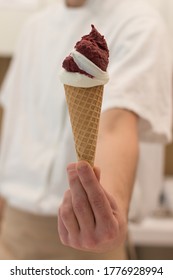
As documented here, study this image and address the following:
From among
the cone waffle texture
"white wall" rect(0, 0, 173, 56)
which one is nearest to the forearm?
the cone waffle texture

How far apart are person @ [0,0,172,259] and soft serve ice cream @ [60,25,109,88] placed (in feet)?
0.22

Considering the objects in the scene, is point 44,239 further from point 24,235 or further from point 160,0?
point 160,0

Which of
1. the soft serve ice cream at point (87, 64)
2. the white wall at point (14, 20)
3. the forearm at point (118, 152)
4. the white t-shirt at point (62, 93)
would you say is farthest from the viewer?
the white wall at point (14, 20)

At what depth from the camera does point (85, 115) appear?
0.41m

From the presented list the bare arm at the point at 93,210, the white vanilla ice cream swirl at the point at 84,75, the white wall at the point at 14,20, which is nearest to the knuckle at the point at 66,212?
the bare arm at the point at 93,210

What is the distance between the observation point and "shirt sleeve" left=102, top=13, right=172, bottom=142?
62cm

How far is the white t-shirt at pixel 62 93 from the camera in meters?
0.65

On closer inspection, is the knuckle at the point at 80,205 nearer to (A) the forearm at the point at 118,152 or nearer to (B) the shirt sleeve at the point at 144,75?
(A) the forearm at the point at 118,152

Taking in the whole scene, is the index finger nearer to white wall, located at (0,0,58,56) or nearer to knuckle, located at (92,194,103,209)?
knuckle, located at (92,194,103,209)

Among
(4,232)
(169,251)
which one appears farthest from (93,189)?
(169,251)

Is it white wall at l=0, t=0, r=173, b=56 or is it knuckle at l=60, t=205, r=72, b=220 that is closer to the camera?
knuckle at l=60, t=205, r=72, b=220

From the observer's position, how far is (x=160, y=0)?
115cm

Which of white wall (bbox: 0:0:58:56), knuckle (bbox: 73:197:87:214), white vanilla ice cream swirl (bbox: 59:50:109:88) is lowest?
knuckle (bbox: 73:197:87:214)

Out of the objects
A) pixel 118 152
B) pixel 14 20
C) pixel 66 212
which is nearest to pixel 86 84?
pixel 66 212
